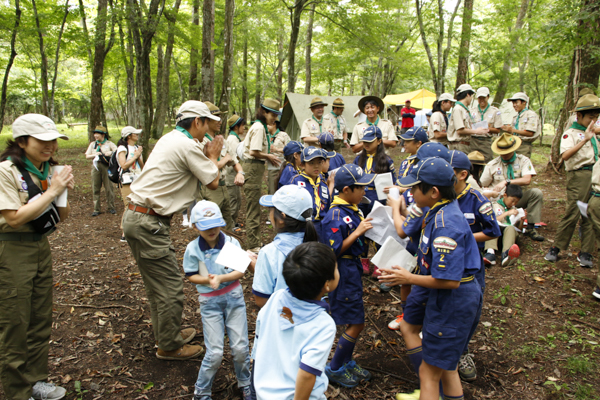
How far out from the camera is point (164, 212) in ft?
10.5

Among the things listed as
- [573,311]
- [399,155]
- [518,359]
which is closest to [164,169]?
[518,359]

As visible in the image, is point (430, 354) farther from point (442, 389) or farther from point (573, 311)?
point (573, 311)

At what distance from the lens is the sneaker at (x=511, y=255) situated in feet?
18.3

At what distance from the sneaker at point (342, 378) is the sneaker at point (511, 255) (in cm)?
373

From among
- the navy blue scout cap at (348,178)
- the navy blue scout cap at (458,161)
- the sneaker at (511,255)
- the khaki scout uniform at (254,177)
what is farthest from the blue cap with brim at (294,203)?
the sneaker at (511,255)

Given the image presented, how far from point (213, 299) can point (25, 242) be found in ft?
5.06

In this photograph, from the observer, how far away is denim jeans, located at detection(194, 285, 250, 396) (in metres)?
2.72

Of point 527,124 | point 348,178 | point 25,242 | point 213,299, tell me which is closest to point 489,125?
point 527,124

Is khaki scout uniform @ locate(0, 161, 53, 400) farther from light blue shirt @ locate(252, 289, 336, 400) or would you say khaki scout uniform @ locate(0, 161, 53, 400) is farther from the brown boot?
light blue shirt @ locate(252, 289, 336, 400)

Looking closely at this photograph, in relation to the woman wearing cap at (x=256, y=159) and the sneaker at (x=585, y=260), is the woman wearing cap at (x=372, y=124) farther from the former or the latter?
the sneaker at (x=585, y=260)

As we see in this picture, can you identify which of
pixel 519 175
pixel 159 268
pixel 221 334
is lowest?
pixel 221 334

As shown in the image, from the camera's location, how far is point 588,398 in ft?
9.82

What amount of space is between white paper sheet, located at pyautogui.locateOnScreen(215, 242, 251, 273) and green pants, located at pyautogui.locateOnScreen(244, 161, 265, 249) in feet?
10.9

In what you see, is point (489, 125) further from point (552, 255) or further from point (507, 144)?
point (552, 255)
